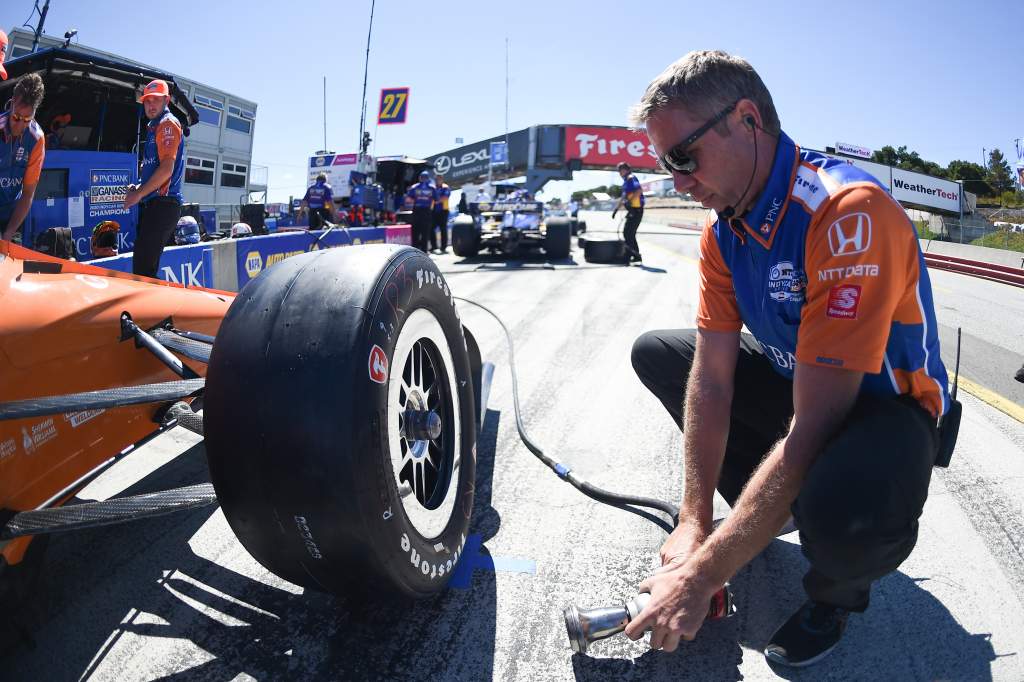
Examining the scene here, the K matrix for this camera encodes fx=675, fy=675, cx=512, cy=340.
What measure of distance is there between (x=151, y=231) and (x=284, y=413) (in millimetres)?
3870

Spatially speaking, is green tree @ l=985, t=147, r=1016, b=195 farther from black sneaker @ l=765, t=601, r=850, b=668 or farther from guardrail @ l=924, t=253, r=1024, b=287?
black sneaker @ l=765, t=601, r=850, b=668

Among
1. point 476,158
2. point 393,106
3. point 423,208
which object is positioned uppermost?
point 476,158

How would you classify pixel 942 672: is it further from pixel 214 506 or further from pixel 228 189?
pixel 228 189

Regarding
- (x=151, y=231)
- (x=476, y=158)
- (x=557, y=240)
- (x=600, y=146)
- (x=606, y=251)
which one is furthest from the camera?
(x=476, y=158)

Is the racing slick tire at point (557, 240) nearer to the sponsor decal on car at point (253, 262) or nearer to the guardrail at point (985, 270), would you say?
the sponsor decal on car at point (253, 262)

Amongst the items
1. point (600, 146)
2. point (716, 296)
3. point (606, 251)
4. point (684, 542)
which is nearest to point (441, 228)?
point (606, 251)

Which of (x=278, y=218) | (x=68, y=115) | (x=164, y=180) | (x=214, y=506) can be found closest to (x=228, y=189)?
(x=278, y=218)

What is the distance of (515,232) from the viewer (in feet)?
40.7

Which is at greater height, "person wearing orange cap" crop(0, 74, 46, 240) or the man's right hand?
"person wearing orange cap" crop(0, 74, 46, 240)

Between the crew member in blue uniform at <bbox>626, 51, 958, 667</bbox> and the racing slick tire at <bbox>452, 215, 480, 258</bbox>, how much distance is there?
11000mm

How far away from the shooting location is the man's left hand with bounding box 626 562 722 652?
1.42 meters

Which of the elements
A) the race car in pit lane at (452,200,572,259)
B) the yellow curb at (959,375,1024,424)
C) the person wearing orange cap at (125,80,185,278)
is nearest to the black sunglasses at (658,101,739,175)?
the yellow curb at (959,375,1024,424)

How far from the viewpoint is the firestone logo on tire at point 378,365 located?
4.84ft

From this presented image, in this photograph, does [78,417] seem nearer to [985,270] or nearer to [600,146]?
[985,270]
